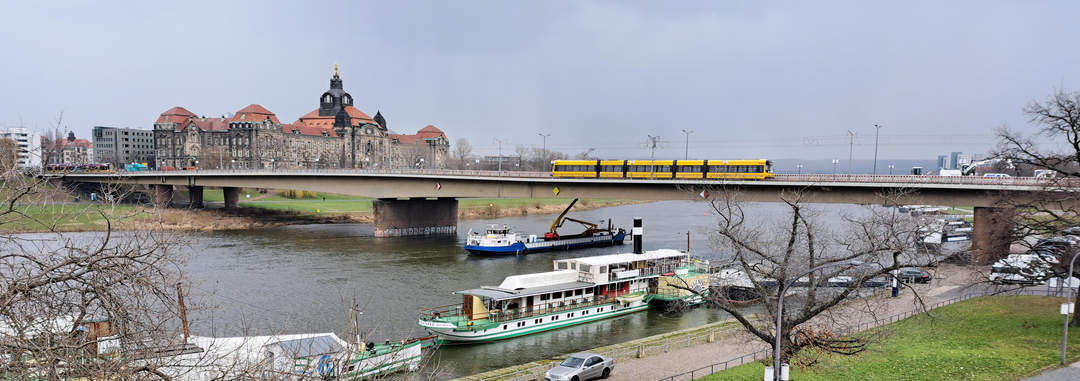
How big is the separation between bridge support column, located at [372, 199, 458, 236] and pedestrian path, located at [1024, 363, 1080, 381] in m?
62.2

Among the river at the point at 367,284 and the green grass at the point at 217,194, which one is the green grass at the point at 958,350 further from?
the green grass at the point at 217,194

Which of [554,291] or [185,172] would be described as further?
[185,172]

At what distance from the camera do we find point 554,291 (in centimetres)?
3638

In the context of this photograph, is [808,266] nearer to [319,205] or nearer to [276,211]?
[276,211]

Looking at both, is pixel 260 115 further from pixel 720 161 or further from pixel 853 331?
pixel 853 331

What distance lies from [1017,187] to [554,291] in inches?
1380

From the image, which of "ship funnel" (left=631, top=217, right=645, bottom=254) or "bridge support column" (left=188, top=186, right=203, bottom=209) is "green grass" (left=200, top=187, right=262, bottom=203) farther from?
"ship funnel" (left=631, top=217, right=645, bottom=254)

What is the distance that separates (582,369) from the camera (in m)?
23.5

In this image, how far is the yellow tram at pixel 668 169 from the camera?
188 ft

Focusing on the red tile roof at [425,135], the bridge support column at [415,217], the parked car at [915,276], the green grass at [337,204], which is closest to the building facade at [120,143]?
the red tile roof at [425,135]

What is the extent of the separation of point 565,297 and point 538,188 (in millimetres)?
31755

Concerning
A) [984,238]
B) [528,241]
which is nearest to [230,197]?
[528,241]

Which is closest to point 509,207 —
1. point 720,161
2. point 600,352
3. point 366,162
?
point 720,161

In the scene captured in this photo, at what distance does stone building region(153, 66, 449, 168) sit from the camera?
149750 mm
